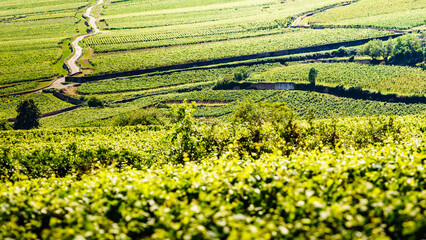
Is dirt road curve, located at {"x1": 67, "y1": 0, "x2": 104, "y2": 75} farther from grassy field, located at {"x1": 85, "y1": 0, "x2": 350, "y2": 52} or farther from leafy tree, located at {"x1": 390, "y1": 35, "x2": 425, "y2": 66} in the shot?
leafy tree, located at {"x1": 390, "y1": 35, "x2": 425, "y2": 66}

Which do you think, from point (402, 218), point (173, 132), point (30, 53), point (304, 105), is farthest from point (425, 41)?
point (30, 53)

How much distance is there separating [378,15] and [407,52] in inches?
2563

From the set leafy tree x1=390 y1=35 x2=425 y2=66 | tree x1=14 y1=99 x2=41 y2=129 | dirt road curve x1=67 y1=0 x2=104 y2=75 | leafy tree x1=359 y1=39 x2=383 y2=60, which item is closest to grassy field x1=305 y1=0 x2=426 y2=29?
leafy tree x1=390 y1=35 x2=425 y2=66

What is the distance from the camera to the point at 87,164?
1945cm

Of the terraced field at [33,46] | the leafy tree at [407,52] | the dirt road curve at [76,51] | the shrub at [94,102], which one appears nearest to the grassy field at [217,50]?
the dirt road curve at [76,51]

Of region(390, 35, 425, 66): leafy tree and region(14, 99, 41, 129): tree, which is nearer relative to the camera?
region(14, 99, 41, 129): tree

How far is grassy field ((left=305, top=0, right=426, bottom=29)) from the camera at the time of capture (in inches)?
5313

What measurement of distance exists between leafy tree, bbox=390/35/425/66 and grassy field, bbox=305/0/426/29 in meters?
31.1

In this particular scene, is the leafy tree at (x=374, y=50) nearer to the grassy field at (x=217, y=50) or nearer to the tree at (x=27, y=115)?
the grassy field at (x=217, y=50)

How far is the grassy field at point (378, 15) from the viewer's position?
135m

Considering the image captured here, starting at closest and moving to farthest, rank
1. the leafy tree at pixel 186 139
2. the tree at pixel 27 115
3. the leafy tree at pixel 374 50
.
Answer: the leafy tree at pixel 186 139 → the tree at pixel 27 115 → the leafy tree at pixel 374 50

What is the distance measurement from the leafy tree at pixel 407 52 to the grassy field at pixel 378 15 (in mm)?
31074

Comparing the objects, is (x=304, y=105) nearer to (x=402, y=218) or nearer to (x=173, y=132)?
(x=173, y=132)

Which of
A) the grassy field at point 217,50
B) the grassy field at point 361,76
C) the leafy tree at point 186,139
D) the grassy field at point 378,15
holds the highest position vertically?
the grassy field at point 378,15
